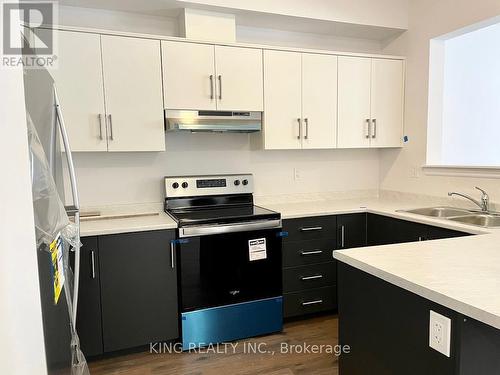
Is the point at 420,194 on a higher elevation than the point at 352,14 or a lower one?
lower

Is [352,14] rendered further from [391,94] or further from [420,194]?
[420,194]

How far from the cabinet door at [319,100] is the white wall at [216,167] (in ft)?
1.10

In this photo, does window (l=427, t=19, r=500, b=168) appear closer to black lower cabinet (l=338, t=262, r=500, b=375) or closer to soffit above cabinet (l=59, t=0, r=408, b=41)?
soffit above cabinet (l=59, t=0, r=408, b=41)

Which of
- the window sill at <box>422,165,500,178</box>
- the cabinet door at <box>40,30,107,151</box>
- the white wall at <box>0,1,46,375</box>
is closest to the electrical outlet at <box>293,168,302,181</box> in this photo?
the window sill at <box>422,165,500,178</box>

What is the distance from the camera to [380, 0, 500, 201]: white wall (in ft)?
9.32

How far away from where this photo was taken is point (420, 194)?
3.26 meters

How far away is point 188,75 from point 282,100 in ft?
2.59

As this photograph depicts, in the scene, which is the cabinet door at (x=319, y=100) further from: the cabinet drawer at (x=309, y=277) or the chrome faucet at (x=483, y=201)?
the chrome faucet at (x=483, y=201)

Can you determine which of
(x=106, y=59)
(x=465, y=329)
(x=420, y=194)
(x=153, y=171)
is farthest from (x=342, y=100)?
(x=465, y=329)

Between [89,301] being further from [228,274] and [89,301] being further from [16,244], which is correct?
[16,244]

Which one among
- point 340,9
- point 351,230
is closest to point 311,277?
point 351,230

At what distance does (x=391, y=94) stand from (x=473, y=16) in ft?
2.77

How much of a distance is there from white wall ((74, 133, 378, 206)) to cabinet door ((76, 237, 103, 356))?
0.67 meters

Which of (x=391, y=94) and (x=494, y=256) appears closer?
(x=494, y=256)
